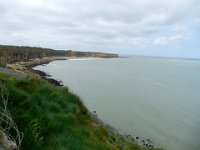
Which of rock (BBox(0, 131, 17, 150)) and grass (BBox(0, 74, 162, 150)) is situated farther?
grass (BBox(0, 74, 162, 150))

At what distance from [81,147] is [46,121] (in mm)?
1243

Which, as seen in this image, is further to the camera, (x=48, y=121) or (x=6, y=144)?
(x=48, y=121)

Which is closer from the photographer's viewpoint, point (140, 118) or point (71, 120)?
point (71, 120)

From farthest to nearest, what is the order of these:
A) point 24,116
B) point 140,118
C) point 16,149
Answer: point 140,118
point 24,116
point 16,149

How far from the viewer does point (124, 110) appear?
36.1 metres

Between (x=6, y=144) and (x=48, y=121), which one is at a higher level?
(x=6, y=144)

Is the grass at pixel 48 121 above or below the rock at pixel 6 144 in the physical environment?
below

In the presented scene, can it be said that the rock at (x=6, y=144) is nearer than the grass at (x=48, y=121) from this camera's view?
Yes

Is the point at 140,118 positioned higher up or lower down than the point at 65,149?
lower down

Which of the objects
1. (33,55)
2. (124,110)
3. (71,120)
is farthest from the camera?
(33,55)

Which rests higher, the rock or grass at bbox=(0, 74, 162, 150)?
the rock

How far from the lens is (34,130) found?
6504 millimetres

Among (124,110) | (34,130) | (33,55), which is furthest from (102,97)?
(33,55)

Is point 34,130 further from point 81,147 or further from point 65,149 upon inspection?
point 81,147
